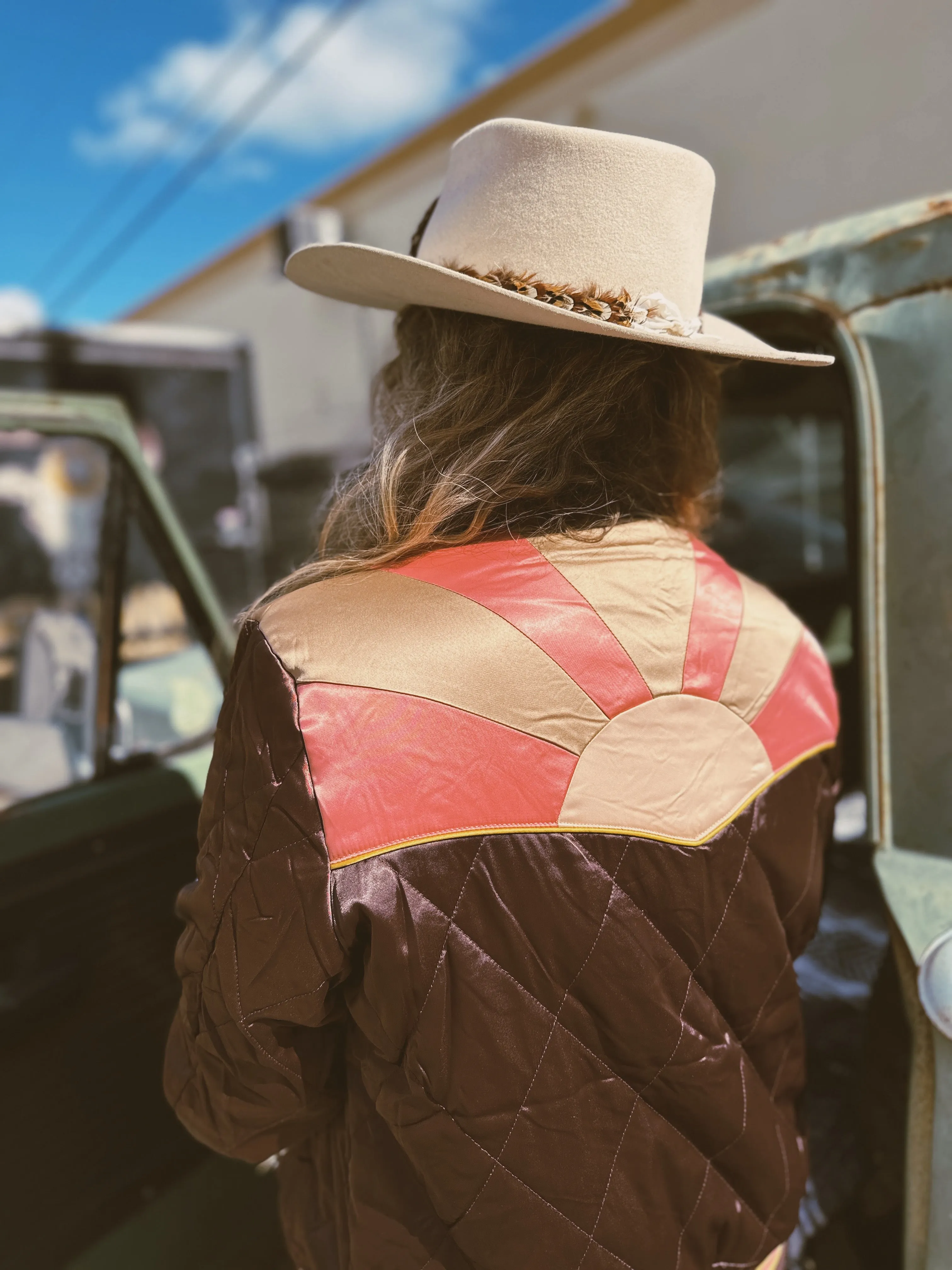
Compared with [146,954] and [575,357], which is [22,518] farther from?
[575,357]

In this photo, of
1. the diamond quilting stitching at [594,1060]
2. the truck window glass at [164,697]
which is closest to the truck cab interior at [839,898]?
the diamond quilting stitching at [594,1060]

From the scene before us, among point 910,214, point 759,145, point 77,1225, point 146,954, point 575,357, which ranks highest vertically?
point 759,145

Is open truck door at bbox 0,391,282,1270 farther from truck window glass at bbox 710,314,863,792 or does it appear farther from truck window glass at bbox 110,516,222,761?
truck window glass at bbox 710,314,863,792

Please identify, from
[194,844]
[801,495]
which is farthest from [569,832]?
[801,495]

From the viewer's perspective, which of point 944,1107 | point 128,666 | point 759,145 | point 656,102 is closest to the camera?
point 944,1107

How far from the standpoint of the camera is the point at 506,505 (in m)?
1.00

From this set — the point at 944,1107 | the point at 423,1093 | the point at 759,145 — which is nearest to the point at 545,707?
the point at 423,1093

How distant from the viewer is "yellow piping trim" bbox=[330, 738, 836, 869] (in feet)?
2.78

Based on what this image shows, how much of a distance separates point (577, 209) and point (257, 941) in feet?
3.00

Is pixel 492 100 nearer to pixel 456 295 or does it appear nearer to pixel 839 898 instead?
pixel 839 898

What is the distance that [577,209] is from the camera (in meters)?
1.05

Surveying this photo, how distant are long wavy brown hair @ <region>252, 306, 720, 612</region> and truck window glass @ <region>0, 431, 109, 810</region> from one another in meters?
1.02

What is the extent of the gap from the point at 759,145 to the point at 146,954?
545 cm

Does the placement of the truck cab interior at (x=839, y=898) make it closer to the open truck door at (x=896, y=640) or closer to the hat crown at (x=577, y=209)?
the open truck door at (x=896, y=640)
